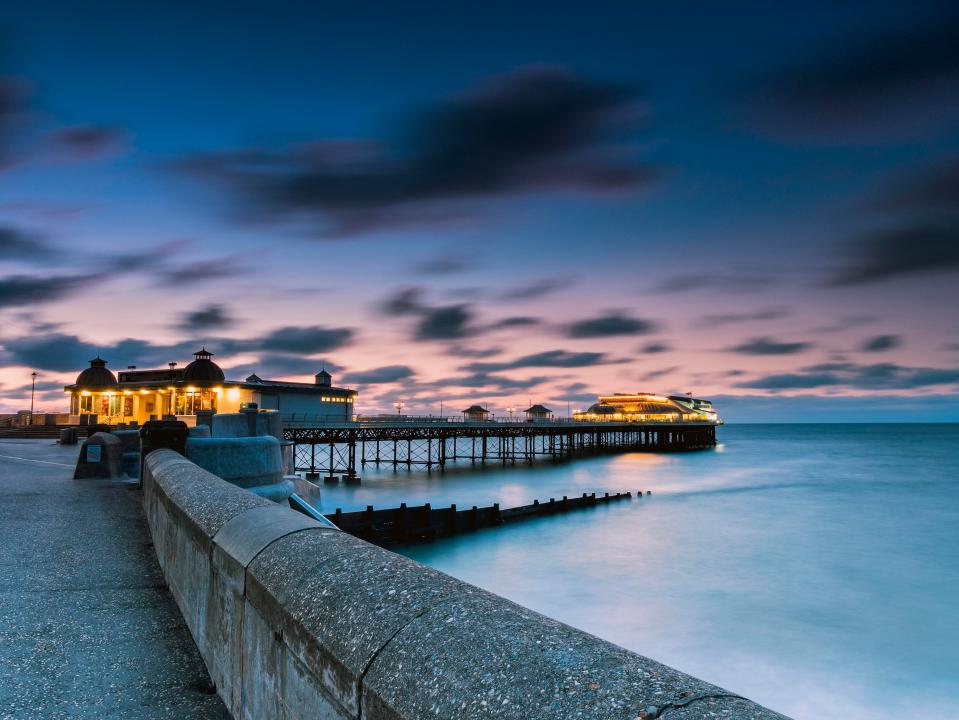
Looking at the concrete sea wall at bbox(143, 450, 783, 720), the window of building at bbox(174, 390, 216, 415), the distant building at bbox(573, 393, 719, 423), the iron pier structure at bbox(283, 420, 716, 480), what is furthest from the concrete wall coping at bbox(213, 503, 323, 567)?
the distant building at bbox(573, 393, 719, 423)

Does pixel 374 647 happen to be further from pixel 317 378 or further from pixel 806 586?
pixel 317 378

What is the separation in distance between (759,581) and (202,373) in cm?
4882

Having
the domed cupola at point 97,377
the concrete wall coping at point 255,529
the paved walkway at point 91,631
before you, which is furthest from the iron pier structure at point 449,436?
the concrete wall coping at point 255,529

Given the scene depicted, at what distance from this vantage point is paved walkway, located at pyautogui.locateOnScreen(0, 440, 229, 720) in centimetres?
395

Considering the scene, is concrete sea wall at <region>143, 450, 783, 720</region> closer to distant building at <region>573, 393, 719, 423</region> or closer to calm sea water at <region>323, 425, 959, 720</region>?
calm sea water at <region>323, 425, 959, 720</region>

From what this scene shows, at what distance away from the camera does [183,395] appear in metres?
58.7

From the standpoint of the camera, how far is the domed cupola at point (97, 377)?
64.9 meters

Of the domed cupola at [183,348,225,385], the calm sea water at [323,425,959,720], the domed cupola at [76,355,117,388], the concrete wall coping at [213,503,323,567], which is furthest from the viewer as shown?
the domed cupola at [76,355,117,388]

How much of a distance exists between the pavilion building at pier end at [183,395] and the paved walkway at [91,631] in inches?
1881

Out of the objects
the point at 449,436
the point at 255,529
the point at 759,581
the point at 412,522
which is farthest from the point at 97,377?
the point at 255,529

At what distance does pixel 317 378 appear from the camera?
262 feet

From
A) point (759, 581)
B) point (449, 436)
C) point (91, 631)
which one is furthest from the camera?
point (449, 436)

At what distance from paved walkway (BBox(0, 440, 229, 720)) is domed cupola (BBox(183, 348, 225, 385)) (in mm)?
51035

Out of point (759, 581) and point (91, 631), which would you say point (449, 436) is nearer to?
point (759, 581)
